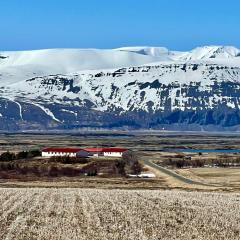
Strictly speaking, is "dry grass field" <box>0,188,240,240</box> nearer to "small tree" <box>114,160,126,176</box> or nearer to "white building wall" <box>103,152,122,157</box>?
"small tree" <box>114,160,126,176</box>

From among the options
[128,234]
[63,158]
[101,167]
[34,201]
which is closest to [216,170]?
[101,167]

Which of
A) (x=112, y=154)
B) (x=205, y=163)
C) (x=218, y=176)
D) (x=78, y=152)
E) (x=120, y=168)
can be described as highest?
(x=78, y=152)

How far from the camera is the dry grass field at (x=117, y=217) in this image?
3397cm

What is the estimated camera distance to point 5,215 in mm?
39844

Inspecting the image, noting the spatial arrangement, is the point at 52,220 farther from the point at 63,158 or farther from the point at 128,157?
the point at 128,157

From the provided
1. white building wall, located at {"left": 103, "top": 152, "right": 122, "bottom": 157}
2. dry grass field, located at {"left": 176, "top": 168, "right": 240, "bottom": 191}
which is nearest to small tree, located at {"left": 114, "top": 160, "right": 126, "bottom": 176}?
dry grass field, located at {"left": 176, "top": 168, "right": 240, "bottom": 191}

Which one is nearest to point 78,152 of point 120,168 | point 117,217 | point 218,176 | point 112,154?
point 112,154

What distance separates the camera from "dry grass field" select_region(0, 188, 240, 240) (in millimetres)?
33969

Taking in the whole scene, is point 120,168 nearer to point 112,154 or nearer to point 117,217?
point 112,154

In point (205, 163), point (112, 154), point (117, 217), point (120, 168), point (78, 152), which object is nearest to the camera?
point (117, 217)

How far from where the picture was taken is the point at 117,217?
131 ft

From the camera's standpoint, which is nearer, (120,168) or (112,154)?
(120,168)

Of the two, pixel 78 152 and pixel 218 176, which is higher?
pixel 78 152

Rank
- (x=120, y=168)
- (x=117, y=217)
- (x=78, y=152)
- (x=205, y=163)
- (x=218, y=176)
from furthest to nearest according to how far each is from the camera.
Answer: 1. (x=78, y=152)
2. (x=205, y=163)
3. (x=120, y=168)
4. (x=218, y=176)
5. (x=117, y=217)
